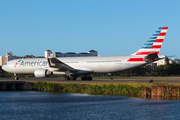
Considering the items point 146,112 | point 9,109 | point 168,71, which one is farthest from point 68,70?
point 168,71

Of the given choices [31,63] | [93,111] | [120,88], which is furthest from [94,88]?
[31,63]

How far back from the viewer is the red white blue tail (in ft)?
127

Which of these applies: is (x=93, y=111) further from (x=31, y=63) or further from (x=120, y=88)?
(x=31, y=63)

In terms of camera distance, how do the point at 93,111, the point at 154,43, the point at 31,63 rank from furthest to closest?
the point at 31,63
the point at 154,43
the point at 93,111

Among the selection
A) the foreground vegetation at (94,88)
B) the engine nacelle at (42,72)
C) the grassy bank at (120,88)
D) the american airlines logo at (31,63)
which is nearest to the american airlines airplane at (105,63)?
the engine nacelle at (42,72)

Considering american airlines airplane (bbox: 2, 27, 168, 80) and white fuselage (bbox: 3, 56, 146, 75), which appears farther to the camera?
white fuselage (bbox: 3, 56, 146, 75)

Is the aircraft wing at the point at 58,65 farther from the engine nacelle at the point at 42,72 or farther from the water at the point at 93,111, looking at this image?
the water at the point at 93,111

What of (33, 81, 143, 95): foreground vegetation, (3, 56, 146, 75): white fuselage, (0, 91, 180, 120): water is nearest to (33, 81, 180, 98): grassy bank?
(33, 81, 143, 95): foreground vegetation

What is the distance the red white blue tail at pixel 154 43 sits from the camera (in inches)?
1518

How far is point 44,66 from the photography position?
41750mm

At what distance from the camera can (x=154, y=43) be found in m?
38.7

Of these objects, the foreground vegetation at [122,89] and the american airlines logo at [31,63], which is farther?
the american airlines logo at [31,63]

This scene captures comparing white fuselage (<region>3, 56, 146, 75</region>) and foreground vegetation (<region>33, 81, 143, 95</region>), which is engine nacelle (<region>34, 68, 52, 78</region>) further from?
foreground vegetation (<region>33, 81, 143, 95</region>)

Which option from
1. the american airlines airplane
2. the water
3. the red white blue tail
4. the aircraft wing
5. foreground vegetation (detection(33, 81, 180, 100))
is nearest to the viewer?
the water
